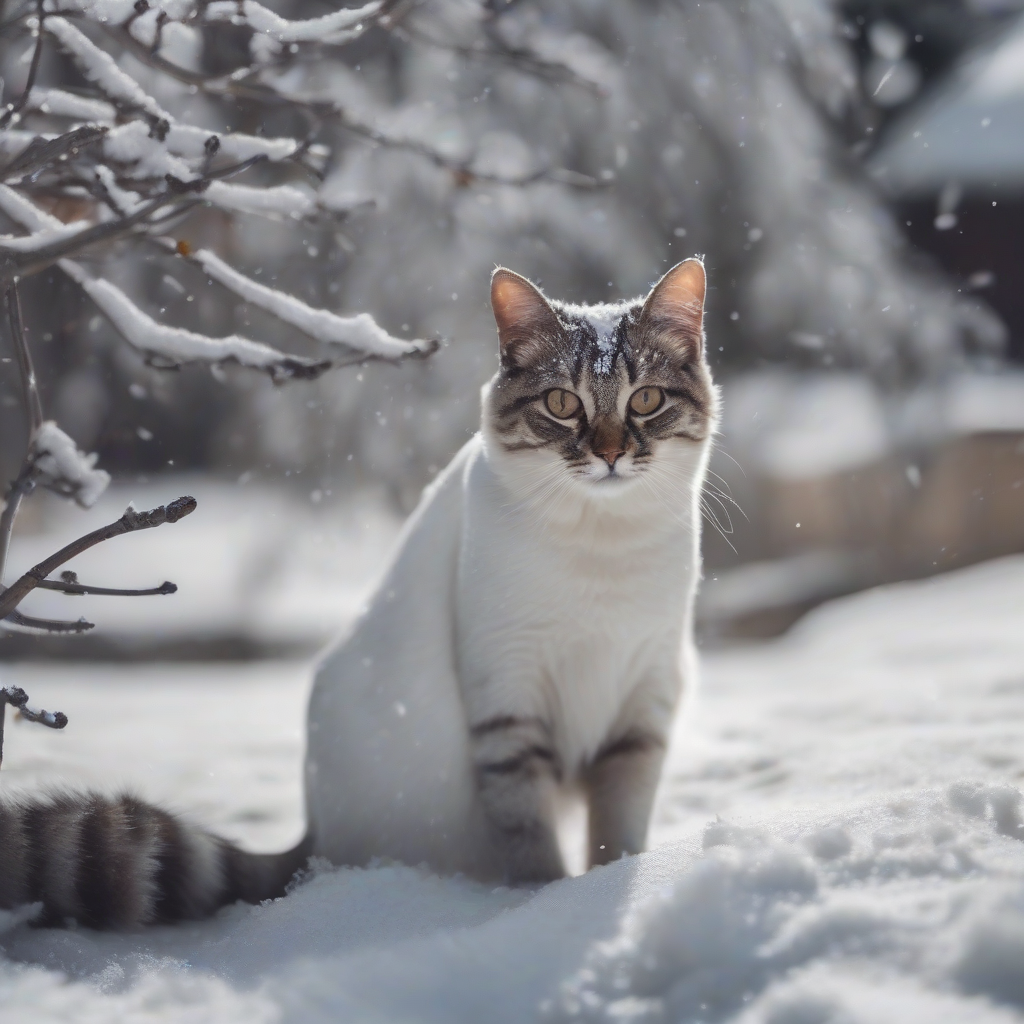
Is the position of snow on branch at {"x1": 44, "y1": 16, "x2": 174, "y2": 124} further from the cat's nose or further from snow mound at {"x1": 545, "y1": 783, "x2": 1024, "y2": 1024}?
snow mound at {"x1": 545, "y1": 783, "x2": 1024, "y2": 1024}

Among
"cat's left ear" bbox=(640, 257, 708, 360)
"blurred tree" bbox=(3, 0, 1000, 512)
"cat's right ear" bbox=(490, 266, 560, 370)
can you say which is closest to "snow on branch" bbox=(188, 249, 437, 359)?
"cat's right ear" bbox=(490, 266, 560, 370)

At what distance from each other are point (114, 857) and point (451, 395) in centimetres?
315

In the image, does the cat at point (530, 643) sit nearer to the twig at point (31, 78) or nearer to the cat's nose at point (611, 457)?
the cat's nose at point (611, 457)

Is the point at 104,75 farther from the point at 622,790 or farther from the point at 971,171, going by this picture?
the point at 971,171

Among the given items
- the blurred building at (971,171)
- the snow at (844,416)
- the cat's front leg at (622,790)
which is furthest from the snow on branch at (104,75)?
the blurred building at (971,171)

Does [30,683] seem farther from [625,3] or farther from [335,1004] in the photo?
[625,3]

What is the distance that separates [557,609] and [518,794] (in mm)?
387

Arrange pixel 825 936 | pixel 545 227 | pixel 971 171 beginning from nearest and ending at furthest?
pixel 825 936 < pixel 545 227 < pixel 971 171

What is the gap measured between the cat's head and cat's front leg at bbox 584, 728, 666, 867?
60 cm

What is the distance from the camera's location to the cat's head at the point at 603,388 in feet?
6.12

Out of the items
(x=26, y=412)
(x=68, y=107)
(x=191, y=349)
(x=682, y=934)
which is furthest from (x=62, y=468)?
(x=682, y=934)

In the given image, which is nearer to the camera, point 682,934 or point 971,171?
point 682,934

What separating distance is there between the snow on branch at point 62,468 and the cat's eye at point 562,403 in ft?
2.96

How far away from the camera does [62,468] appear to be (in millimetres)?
1853
